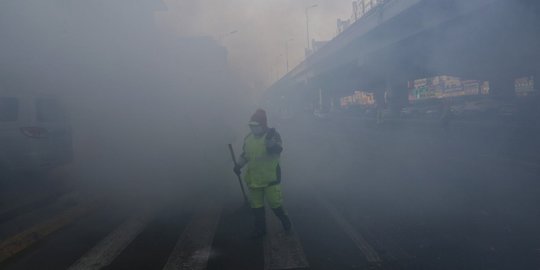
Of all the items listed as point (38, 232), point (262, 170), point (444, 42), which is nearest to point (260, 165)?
point (262, 170)

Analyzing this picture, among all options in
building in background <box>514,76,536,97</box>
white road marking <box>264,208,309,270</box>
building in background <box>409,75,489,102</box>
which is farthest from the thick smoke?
building in background <box>409,75,489,102</box>

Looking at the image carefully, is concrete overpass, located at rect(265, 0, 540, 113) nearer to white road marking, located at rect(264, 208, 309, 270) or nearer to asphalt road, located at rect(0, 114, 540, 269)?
asphalt road, located at rect(0, 114, 540, 269)

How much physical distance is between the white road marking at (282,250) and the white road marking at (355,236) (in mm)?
467

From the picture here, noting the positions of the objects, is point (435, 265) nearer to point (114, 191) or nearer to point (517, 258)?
point (517, 258)

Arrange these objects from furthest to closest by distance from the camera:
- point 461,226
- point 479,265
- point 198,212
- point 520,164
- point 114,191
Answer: point 520,164 → point 114,191 → point 198,212 → point 461,226 → point 479,265

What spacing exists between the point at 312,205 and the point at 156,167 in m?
4.78

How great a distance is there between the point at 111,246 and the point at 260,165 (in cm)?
145

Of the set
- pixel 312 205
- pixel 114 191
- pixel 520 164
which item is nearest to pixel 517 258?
pixel 312 205

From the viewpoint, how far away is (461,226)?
3.97 metres

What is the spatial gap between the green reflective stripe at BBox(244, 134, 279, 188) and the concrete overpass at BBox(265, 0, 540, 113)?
630 cm

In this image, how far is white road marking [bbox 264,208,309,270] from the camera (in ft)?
10.3

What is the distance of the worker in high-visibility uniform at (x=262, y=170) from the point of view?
3.79 metres

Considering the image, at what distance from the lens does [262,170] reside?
3797 mm

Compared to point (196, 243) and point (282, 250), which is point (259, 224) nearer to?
point (282, 250)
